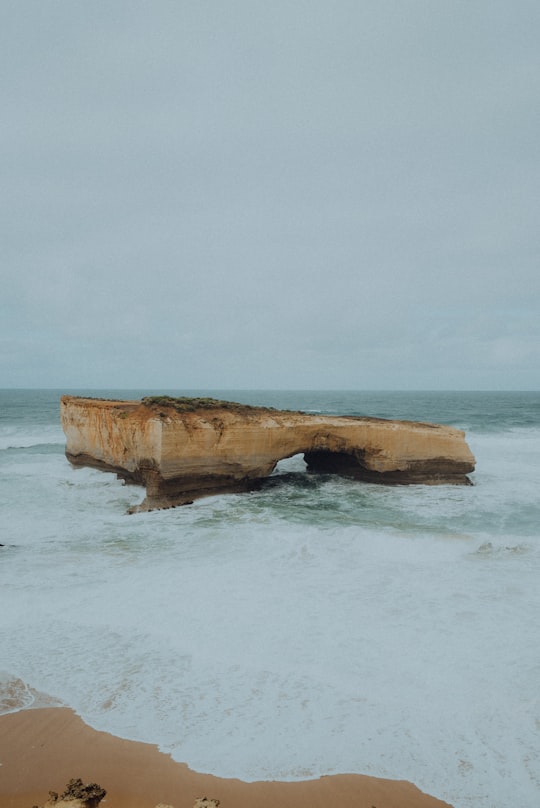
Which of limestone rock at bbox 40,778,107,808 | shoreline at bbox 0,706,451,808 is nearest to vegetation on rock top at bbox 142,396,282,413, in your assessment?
shoreline at bbox 0,706,451,808

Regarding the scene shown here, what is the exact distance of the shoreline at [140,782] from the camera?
147 inches

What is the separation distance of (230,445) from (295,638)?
762 centimetres

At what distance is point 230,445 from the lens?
13.2 m

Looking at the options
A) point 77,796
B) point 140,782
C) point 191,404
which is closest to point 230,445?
point 191,404

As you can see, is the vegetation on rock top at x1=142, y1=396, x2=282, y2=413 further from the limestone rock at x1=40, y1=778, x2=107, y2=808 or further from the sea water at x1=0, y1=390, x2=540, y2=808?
the limestone rock at x1=40, y1=778, x2=107, y2=808

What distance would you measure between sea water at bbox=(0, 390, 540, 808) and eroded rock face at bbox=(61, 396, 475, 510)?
1.73 meters

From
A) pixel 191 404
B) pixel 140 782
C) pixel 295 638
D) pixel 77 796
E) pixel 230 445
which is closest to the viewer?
pixel 77 796

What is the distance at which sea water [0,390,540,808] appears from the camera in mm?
4273

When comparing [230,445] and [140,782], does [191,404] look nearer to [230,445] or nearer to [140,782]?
[230,445]

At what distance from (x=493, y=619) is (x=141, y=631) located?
15.9 ft

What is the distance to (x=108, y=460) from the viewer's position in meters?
15.4

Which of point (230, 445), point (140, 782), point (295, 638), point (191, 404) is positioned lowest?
point (140, 782)

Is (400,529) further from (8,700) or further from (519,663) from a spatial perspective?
(8,700)

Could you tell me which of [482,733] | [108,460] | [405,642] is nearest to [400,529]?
[405,642]
